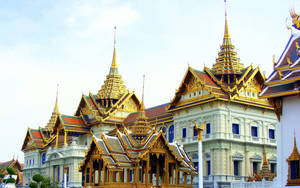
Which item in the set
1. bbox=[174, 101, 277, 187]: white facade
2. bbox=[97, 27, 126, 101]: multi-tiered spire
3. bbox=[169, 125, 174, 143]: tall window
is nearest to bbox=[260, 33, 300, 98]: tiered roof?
bbox=[174, 101, 277, 187]: white facade

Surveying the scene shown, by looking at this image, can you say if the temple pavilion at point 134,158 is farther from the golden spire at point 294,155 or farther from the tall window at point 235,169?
the tall window at point 235,169

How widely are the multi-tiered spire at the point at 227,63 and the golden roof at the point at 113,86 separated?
1953cm

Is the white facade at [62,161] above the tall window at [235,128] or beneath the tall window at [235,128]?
beneath

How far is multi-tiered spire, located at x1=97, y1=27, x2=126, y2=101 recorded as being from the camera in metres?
65.1

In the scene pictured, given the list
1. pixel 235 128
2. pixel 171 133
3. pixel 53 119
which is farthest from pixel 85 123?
pixel 235 128

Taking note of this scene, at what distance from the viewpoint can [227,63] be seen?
48.5 meters

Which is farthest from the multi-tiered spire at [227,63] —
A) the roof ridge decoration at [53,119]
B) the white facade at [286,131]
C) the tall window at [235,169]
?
the roof ridge decoration at [53,119]

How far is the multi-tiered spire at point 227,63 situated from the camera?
4788cm

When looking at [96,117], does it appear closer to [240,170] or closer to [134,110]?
[134,110]

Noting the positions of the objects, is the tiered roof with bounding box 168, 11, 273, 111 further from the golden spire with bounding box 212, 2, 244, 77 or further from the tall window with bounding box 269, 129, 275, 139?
the tall window with bounding box 269, 129, 275, 139

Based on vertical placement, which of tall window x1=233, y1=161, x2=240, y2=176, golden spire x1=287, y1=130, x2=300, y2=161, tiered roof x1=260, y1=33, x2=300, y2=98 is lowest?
tall window x1=233, y1=161, x2=240, y2=176

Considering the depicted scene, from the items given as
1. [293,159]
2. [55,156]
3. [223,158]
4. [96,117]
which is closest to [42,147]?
[55,156]

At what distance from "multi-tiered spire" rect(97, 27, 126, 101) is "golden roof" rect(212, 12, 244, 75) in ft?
63.9

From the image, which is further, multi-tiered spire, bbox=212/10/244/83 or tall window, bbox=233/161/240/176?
multi-tiered spire, bbox=212/10/244/83
